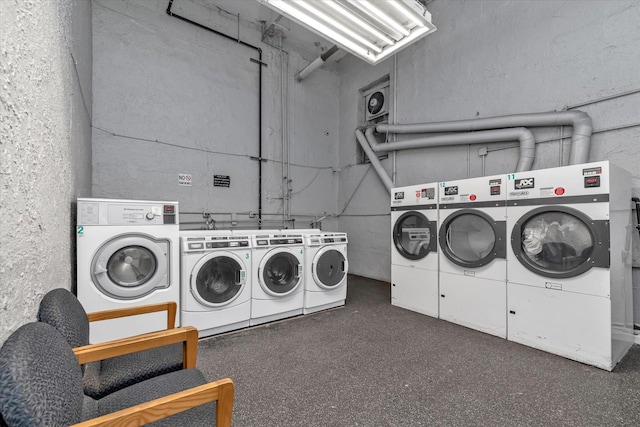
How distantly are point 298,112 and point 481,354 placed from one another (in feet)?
14.0

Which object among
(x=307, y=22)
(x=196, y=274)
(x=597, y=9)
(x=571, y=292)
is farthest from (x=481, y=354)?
(x=597, y=9)

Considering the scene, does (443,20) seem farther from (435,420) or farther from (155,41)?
(435,420)

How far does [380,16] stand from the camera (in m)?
2.41

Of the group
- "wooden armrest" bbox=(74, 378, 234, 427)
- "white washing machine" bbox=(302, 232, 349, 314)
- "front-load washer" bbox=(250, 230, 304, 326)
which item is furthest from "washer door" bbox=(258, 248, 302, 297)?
"wooden armrest" bbox=(74, 378, 234, 427)

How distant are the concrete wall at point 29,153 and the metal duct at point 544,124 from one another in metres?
3.64

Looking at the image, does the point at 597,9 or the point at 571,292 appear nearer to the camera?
the point at 571,292

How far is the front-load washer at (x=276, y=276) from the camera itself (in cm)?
273

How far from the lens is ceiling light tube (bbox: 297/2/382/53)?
235 cm

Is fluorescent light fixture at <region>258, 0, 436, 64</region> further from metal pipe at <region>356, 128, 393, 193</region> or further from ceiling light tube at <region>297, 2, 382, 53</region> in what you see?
metal pipe at <region>356, 128, 393, 193</region>

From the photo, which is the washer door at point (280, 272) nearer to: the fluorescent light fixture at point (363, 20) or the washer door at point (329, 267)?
the washer door at point (329, 267)

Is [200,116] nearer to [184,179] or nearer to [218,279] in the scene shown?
[184,179]

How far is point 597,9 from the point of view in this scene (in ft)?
8.59

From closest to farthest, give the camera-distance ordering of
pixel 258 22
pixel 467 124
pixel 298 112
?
pixel 467 124 < pixel 258 22 < pixel 298 112

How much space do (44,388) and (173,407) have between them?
1.08 ft
